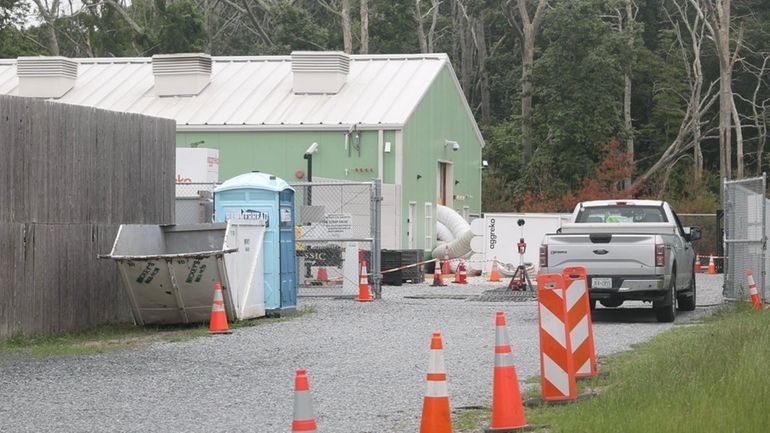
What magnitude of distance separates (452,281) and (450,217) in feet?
31.7

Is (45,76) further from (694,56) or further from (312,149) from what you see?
(694,56)

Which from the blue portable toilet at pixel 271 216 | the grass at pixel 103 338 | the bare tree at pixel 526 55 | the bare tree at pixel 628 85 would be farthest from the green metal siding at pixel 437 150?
the grass at pixel 103 338

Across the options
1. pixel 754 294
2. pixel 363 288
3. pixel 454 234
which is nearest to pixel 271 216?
pixel 363 288

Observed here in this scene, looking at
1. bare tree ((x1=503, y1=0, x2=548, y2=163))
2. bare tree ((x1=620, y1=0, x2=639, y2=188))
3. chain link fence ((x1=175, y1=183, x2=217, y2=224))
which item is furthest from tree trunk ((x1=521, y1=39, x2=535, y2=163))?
chain link fence ((x1=175, y1=183, x2=217, y2=224))

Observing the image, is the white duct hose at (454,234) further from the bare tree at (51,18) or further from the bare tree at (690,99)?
the bare tree at (51,18)

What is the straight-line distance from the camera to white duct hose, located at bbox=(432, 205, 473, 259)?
141 ft

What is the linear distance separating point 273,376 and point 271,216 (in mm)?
8521

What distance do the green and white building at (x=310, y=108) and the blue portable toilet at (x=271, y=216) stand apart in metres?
18.2

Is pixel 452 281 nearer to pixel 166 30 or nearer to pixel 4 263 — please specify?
pixel 4 263

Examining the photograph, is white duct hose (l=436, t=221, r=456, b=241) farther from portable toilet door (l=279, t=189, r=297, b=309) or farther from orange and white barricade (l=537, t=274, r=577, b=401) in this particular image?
orange and white barricade (l=537, t=274, r=577, b=401)

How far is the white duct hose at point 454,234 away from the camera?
4300 centimetres

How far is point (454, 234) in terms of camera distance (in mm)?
45250

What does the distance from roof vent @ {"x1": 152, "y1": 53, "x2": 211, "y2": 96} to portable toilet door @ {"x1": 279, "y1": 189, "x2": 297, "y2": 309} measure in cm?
2262

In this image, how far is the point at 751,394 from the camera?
9992mm
